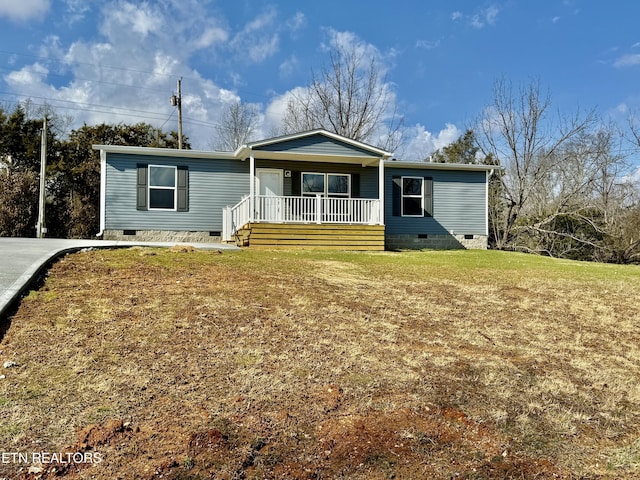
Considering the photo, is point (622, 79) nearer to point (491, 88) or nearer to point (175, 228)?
point (491, 88)

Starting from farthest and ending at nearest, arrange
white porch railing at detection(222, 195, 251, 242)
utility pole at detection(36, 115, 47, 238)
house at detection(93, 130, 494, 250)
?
utility pole at detection(36, 115, 47, 238)
white porch railing at detection(222, 195, 251, 242)
house at detection(93, 130, 494, 250)

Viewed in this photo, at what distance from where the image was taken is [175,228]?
14.5 meters

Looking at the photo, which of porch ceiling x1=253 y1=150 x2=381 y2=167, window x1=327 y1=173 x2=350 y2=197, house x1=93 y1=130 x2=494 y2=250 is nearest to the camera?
house x1=93 y1=130 x2=494 y2=250

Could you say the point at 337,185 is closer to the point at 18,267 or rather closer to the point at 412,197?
the point at 412,197

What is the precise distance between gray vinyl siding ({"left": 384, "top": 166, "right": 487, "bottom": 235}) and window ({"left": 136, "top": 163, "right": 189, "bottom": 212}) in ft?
21.2

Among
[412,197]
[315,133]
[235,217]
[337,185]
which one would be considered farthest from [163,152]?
[412,197]

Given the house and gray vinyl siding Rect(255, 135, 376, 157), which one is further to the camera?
gray vinyl siding Rect(255, 135, 376, 157)

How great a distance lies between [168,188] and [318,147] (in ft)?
15.5

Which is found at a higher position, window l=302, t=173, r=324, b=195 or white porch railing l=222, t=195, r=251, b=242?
window l=302, t=173, r=324, b=195

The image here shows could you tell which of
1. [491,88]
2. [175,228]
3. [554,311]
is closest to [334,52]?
[491,88]

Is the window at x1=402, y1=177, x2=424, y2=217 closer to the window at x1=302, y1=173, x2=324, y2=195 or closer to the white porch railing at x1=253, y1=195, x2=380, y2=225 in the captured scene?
the white porch railing at x1=253, y1=195, x2=380, y2=225

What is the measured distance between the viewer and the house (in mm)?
13422

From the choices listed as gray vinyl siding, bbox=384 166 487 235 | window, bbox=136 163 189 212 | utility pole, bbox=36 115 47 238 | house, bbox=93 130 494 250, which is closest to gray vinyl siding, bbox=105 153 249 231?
house, bbox=93 130 494 250

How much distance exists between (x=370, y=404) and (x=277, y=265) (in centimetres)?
552
